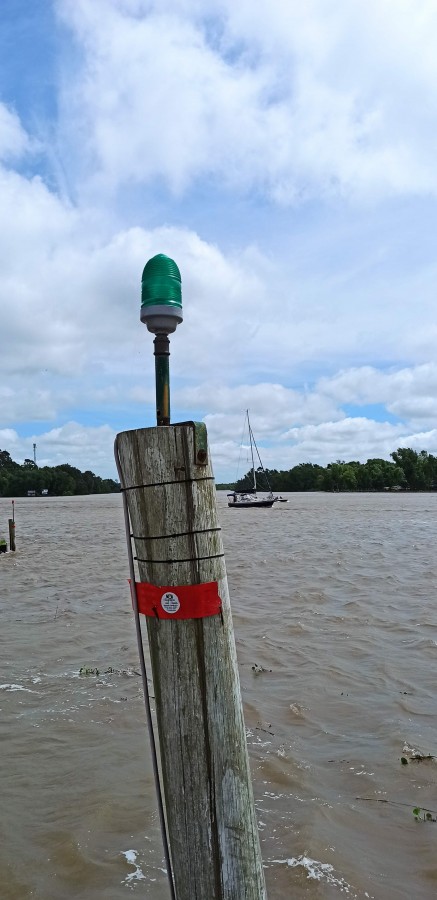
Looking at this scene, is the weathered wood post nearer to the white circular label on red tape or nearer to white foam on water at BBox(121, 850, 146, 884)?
the white circular label on red tape

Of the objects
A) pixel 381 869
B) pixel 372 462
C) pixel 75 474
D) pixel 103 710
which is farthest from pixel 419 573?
pixel 75 474

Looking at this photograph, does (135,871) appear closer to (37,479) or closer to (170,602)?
(170,602)

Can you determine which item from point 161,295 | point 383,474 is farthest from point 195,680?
point 383,474

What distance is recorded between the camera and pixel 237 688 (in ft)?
8.04

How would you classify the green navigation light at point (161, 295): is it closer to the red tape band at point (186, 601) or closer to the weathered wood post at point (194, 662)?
the weathered wood post at point (194, 662)

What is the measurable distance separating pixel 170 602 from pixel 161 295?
1.20m

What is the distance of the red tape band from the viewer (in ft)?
7.70

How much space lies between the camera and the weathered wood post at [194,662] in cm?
235

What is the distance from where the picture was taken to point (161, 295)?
2443 millimetres

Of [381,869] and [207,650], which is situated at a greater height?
[207,650]

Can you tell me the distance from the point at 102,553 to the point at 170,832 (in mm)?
21965

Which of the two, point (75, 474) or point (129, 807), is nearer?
point (129, 807)

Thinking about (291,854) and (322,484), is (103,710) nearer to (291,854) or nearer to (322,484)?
(291,854)

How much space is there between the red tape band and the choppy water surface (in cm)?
258
